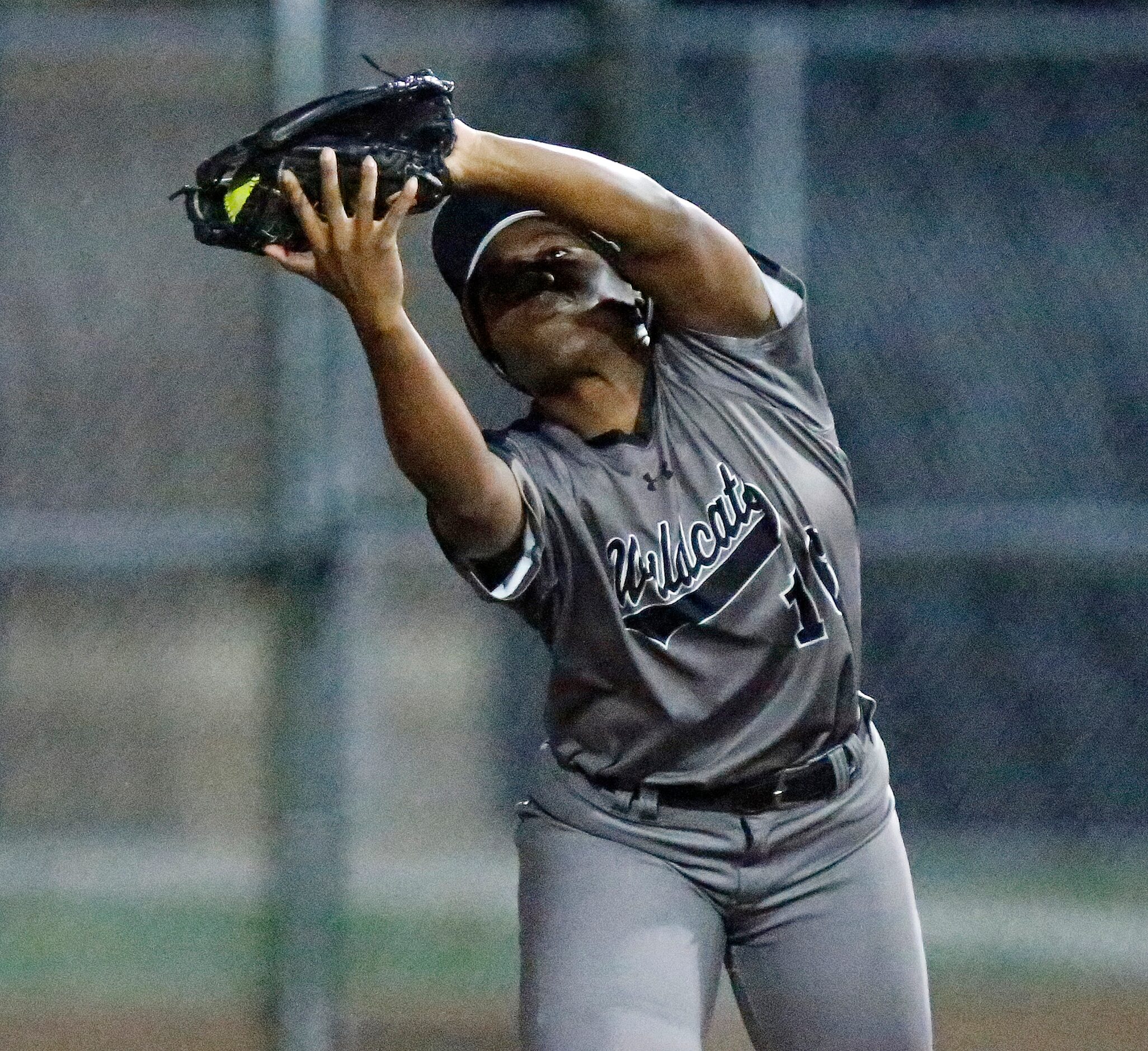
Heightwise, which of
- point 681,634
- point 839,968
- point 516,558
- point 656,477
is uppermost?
point 656,477

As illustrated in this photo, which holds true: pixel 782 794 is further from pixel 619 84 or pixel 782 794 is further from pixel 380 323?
pixel 619 84

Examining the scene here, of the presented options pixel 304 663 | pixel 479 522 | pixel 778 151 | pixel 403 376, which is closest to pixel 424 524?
pixel 304 663

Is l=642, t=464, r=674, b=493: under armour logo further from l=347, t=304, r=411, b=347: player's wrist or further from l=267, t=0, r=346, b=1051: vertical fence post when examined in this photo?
l=267, t=0, r=346, b=1051: vertical fence post

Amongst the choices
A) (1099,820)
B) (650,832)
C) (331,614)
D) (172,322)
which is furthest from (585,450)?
(1099,820)

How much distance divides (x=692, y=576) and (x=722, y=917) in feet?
1.54

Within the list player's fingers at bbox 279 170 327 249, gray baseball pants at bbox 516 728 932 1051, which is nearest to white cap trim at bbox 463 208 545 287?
player's fingers at bbox 279 170 327 249

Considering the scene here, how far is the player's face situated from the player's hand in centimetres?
37

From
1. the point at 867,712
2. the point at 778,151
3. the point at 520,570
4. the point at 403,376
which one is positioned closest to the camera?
the point at 403,376

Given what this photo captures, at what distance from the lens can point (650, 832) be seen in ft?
8.73

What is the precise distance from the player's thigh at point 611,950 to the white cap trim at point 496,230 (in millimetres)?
771

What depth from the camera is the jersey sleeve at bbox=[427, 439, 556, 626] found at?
8.48 ft

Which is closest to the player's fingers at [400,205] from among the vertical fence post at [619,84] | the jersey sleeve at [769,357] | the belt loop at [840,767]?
the jersey sleeve at [769,357]

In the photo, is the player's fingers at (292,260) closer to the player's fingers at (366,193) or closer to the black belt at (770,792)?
the player's fingers at (366,193)

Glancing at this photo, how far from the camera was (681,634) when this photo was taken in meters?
2.66
